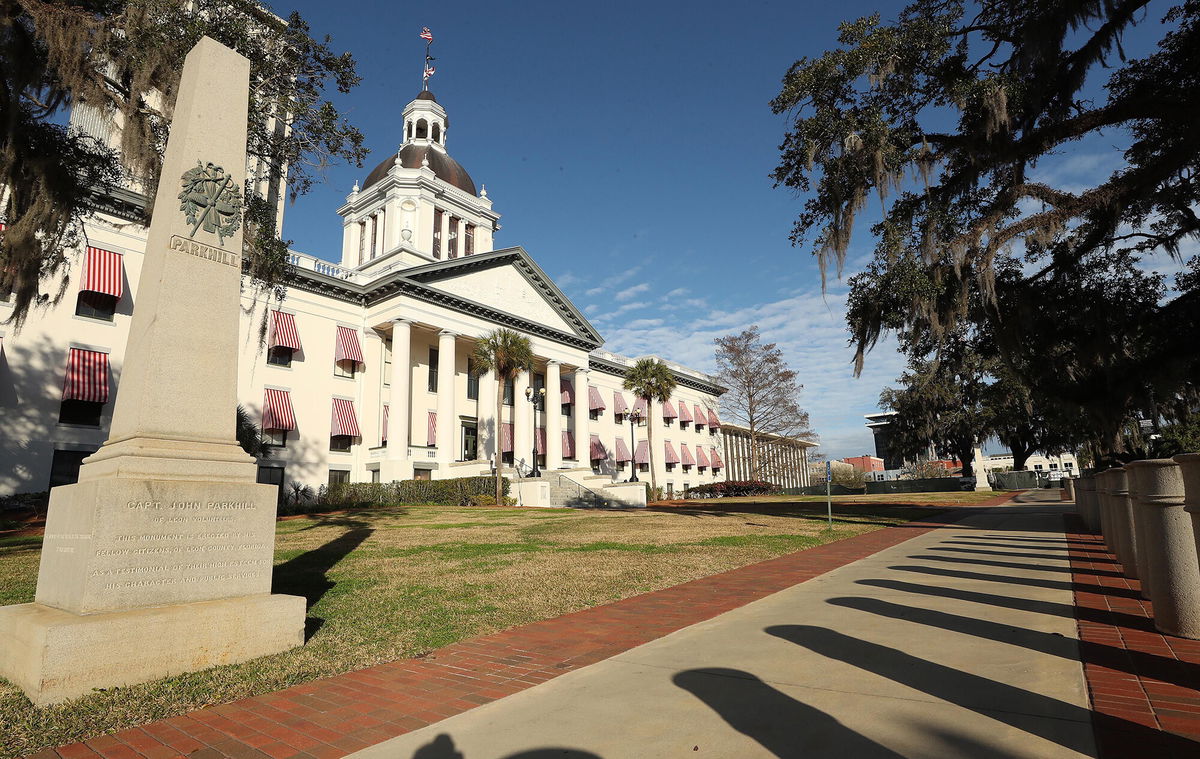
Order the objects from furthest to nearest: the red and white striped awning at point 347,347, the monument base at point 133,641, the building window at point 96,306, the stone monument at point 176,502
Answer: the red and white striped awning at point 347,347 → the building window at point 96,306 → the stone monument at point 176,502 → the monument base at point 133,641

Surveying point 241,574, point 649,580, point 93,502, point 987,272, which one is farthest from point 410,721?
point 987,272

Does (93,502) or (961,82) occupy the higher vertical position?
(961,82)

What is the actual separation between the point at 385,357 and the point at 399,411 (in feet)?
15.6

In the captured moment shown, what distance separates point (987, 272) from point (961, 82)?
3.70 m

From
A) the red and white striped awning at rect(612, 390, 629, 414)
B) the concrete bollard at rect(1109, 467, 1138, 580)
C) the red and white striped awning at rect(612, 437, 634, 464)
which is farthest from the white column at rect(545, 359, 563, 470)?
the concrete bollard at rect(1109, 467, 1138, 580)

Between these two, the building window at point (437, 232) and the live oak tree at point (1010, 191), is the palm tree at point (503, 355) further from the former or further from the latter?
the live oak tree at point (1010, 191)

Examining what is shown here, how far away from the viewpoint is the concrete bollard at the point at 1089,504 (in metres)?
13.5

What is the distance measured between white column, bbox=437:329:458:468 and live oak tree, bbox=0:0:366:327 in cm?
2276

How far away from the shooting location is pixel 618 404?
55.1 meters

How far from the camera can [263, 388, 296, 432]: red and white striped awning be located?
30094mm

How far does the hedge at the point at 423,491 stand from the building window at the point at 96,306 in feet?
37.5

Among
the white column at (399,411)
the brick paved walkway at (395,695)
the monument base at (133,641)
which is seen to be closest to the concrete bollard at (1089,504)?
the brick paved walkway at (395,695)

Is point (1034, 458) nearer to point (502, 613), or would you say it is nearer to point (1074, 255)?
point (1074, 255)

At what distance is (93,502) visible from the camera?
15.1ft
